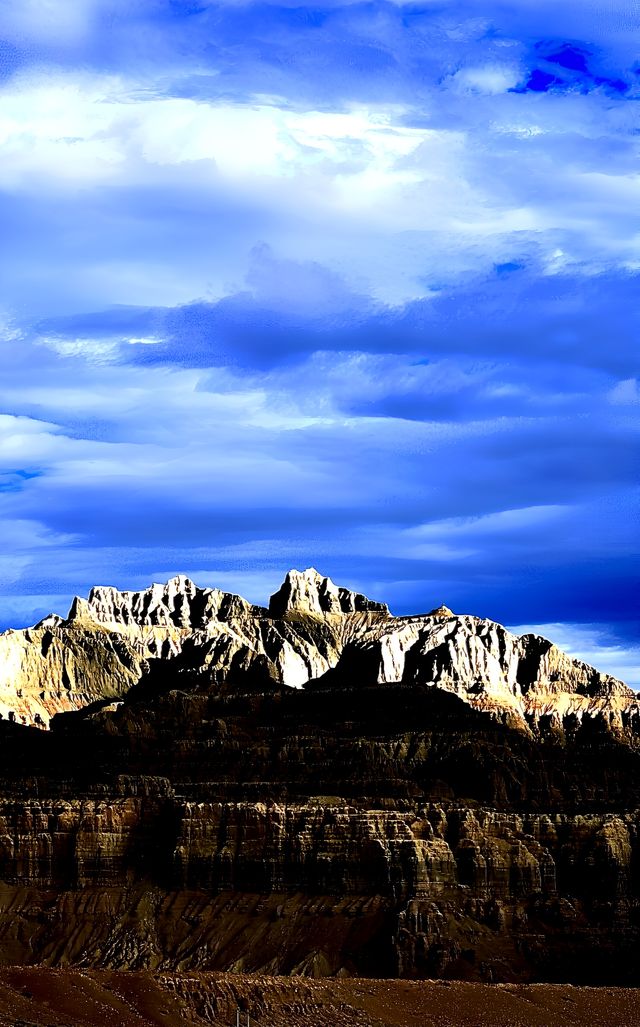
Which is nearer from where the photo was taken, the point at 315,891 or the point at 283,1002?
the point at 283,1002

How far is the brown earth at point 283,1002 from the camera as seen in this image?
92875 millimetres

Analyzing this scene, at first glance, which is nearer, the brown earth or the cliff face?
the brown earth

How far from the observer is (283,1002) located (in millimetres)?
102875

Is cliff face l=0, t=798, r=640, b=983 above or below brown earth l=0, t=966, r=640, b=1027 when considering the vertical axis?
above

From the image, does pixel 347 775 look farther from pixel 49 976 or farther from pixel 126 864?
pixel 49 976

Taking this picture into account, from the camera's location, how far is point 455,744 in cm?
19025

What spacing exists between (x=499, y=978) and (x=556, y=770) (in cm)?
6132

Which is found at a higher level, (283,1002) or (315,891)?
(315,891)

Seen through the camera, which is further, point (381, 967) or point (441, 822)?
point (441, 822)

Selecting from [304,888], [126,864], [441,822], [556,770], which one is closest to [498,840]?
[441,822]

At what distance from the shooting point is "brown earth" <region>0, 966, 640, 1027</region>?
305 feet

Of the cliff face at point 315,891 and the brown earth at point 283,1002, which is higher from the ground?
the cliff face at point 315,891

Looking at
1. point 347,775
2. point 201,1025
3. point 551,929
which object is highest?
point 347,775

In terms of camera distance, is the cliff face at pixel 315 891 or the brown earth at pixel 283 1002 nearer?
the brown earth at pixel 283 1002
